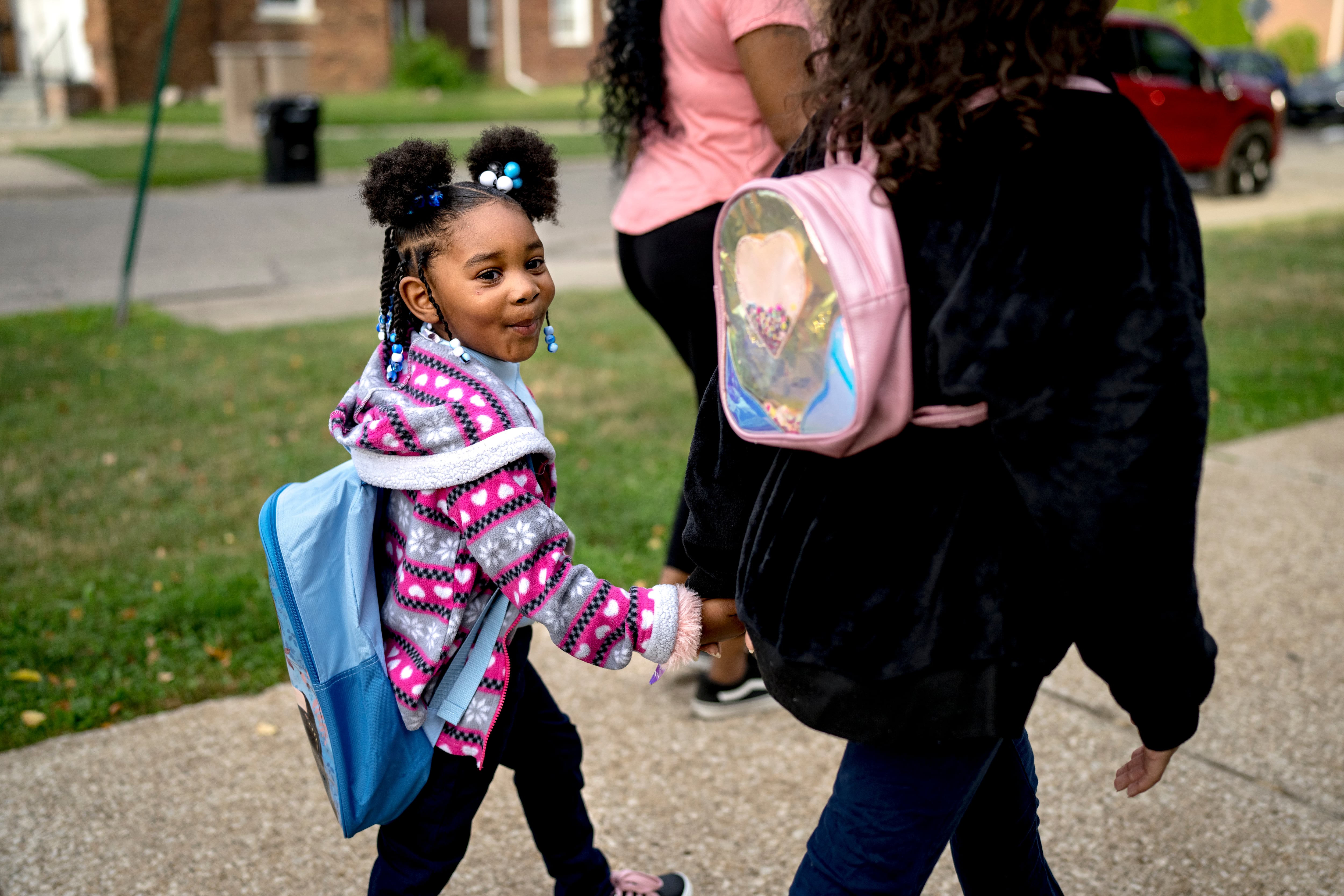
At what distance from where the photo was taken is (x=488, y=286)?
1.81 meters

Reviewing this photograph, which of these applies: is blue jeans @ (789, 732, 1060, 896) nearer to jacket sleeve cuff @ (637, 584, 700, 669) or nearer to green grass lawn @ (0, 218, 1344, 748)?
jacket sleeve cuff @ (637, 584, 700, 669)

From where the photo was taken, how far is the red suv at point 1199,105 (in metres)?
13.3

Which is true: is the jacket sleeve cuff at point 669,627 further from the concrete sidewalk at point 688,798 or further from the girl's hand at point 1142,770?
the concrete sidewalk at point 688,798

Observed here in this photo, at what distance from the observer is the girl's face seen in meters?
1.81

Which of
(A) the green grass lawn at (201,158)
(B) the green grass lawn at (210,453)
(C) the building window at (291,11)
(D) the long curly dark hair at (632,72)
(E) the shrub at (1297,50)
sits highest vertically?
(C) the building window at (291,11)

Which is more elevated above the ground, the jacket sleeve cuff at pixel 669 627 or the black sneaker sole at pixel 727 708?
the jacket sleeve cuff at pixel 669 627

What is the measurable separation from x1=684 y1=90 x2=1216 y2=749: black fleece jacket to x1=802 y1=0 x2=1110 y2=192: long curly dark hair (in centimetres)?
3

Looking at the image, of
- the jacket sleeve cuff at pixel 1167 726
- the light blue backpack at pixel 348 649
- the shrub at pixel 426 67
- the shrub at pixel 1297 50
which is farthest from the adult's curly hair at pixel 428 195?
the shrub at pixel 1297 50

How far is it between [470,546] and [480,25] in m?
32.2

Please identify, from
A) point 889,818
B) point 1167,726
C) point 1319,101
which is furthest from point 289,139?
point 1319,101

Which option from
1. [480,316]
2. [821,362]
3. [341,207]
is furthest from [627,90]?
[341,207]

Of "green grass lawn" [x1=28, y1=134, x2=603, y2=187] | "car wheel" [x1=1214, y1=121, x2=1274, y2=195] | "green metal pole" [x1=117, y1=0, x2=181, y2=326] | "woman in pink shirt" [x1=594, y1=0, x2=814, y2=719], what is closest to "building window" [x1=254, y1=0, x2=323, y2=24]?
"green grass lawn" [x1=28, y1=134, x2=603, y2=187]

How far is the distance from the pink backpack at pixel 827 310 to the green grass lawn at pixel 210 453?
231 centimetres

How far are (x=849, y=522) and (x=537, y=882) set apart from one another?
1401 mm
